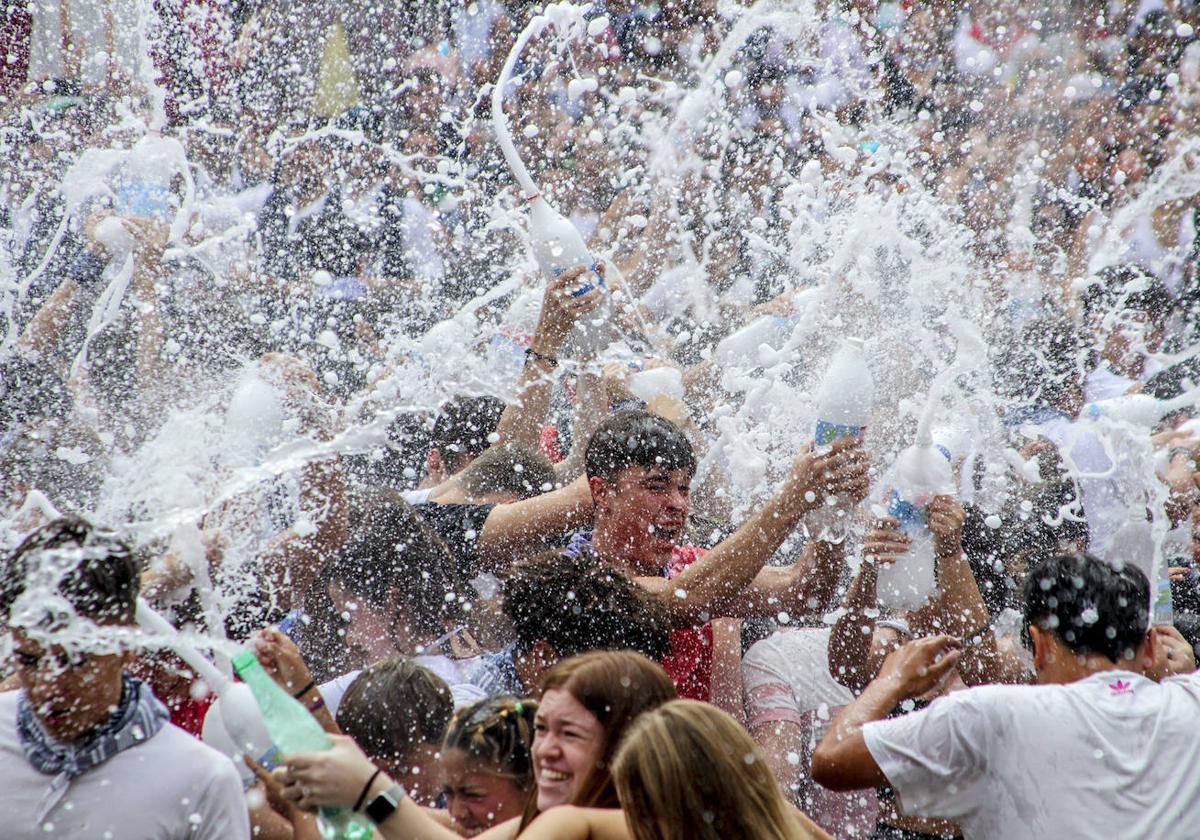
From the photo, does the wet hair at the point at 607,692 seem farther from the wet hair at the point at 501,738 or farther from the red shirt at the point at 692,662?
the red shirt at the point at 692,662

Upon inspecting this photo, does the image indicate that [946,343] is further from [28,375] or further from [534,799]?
[28,375]

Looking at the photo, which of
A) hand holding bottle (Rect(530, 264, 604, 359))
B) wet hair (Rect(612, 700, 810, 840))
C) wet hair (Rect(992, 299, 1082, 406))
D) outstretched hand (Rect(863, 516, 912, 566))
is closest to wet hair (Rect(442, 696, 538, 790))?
wet hair (Rect(612, 700, 810, 840))

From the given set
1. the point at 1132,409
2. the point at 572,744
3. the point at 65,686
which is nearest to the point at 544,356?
the point at 572,744

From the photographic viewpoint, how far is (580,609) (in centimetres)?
241

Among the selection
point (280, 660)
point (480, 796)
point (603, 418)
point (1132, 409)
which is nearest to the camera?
point (280, 660)

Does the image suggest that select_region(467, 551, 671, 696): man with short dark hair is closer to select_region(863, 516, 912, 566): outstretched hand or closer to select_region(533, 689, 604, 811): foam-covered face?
select_region(533, 689, 604, 811): foam-covered face

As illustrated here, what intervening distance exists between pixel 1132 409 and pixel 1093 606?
6.84 ft

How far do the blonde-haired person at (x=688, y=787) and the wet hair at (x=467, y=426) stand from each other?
6.99 feet

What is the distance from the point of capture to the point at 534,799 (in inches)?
74.9

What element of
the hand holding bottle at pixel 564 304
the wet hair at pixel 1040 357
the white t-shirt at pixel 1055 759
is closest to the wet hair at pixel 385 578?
the hand holding bottle at pixel 564 304

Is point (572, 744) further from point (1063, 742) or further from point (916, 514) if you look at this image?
point (916, 514)

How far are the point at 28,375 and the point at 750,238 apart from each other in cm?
339

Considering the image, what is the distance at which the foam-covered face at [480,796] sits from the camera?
2146 mm

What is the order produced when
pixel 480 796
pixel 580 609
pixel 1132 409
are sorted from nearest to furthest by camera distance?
1. pixel 480 796
2. pixel 580 609
3. pixel 1132 409
